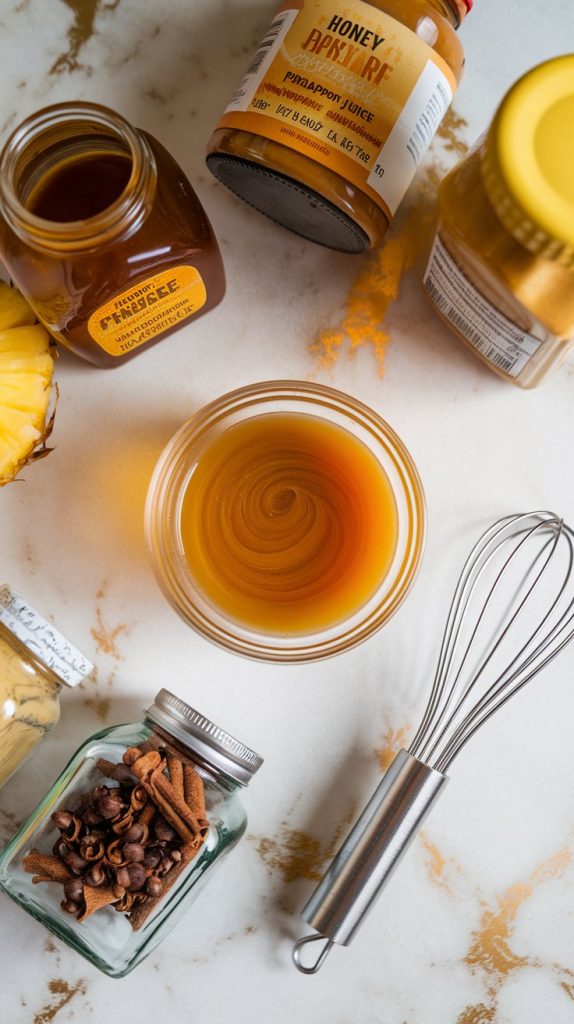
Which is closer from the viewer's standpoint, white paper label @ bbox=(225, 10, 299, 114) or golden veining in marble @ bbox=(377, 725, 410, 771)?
white paper label @ bbox=(225, 10, 299, 114)

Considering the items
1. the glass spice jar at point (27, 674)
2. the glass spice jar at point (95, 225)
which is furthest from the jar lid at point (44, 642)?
the glass spice jar at point (95, 225)

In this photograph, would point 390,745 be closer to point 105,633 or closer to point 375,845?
point 375,845

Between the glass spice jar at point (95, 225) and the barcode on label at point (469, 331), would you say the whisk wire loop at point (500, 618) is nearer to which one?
the barcode on label at point (469, 331)

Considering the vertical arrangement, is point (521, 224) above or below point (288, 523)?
above

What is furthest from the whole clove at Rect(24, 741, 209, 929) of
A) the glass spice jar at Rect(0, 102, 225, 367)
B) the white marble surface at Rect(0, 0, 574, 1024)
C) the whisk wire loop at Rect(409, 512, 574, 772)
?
the glass spice jar at Rect(0, 102, 225, 367)

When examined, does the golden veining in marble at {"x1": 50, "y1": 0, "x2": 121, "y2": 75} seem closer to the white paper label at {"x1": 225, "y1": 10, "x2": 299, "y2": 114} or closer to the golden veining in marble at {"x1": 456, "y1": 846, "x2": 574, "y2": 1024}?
the white paper label at {"x1": 225, "y1": 10, "x2": 299, "y2": 114}

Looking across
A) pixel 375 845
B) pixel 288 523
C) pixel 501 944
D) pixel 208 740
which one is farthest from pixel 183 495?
pixel 501 944
